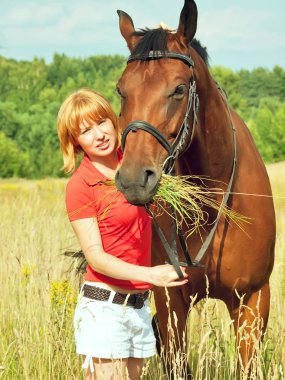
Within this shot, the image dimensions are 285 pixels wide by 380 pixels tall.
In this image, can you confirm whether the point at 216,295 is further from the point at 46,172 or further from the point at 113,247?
the point at 46,172

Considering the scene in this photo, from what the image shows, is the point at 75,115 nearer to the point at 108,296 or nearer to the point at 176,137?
the point at 176,137

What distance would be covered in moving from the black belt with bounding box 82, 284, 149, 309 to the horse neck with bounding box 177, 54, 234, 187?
78cm

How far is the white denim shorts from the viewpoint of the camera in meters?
2.57

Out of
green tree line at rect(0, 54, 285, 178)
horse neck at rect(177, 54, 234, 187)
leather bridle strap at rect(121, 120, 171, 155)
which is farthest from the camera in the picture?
green tree line at rect(0, 54, 285, 178)

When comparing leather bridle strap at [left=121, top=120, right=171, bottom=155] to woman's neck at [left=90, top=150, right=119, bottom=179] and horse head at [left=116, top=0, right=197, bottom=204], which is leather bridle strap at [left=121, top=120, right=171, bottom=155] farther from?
woman's neck at [left=90, top=150, right=119, bottom=179]

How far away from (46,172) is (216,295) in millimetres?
52066

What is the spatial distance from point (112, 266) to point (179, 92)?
0.83m

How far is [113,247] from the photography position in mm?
2740

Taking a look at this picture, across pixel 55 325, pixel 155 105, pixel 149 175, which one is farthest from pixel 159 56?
pixel 55 325

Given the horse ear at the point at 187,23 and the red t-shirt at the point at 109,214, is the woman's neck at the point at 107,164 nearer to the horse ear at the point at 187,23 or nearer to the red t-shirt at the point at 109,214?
the red t-shirt at the point at 109,214

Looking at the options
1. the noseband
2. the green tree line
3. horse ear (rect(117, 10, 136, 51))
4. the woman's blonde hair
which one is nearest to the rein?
the noseband

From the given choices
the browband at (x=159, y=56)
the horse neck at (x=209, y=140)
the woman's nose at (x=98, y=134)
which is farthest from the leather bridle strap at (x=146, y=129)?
the horse neck at (x=209, y=140)

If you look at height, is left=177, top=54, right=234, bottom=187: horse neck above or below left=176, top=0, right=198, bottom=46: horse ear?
below

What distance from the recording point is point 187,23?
2.86 meters
